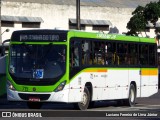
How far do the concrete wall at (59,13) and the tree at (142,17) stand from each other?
28.1ft

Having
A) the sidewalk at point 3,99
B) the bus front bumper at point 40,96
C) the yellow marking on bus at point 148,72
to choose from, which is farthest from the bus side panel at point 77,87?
the sidewalk at point 3,99

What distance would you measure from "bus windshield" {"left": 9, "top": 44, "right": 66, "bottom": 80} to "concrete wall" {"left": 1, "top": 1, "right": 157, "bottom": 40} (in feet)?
118

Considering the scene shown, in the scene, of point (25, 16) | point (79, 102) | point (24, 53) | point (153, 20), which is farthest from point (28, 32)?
point (25, 16)

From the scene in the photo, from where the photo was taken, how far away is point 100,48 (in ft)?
91.8

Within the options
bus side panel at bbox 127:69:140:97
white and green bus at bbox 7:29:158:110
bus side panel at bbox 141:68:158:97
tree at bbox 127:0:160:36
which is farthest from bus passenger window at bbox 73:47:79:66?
tree at bbox 127:0:160:36

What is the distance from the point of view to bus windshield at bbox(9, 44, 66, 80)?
25.6 meters

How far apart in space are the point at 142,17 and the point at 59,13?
40.8 ft

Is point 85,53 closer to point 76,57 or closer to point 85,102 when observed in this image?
point 76,57

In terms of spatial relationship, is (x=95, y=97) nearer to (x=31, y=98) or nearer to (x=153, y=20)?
(x=31, y=98)

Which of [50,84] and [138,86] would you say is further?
[138,86]

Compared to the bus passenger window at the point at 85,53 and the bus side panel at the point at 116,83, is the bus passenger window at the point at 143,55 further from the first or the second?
the bus passenger window at the point at 85,53

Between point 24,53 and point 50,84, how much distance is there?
146 centimetres

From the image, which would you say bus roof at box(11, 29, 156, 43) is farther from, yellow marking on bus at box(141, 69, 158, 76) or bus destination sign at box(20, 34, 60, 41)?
yellow marking on bus at box(141, 69, 158, 76)

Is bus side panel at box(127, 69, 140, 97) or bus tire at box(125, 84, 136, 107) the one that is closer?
bus side panel at box(127, 69, 140, 97)
